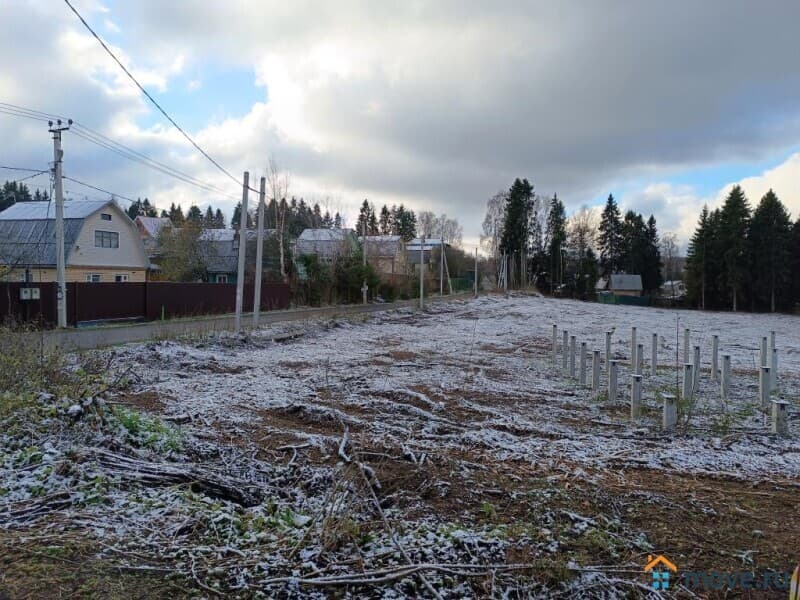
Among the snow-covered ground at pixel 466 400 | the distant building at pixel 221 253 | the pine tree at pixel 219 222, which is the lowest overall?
the snow-covered ground at pixel 466 400

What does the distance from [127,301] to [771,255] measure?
51658mm

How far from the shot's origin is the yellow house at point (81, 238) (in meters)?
29.8

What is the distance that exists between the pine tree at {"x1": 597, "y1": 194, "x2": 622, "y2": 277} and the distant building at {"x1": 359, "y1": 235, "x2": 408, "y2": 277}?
3284cm

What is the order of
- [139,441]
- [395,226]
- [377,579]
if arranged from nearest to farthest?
1. [377,579]
2. [139,441]
3. [395,226]

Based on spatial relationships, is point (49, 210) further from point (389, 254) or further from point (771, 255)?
point (771, 255)

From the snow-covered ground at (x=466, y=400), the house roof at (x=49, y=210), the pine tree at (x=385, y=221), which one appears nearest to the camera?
the snow-covered ground at (x=466, y=400)

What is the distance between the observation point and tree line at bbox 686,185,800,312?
47.4 m

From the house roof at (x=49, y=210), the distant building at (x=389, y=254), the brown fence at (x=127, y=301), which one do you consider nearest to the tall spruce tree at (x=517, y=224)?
the distant building at (x=389, y=254)

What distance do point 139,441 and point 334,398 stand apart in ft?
10.3

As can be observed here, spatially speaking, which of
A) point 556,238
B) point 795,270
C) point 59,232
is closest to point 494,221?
point 556,238

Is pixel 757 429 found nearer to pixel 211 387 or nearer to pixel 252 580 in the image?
pixel 252 580

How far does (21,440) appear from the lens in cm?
413

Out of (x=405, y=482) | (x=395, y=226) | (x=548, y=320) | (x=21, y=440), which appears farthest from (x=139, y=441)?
(x=395, y=226)

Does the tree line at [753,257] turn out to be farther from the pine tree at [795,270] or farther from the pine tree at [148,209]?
the pine tree at [148,209]
